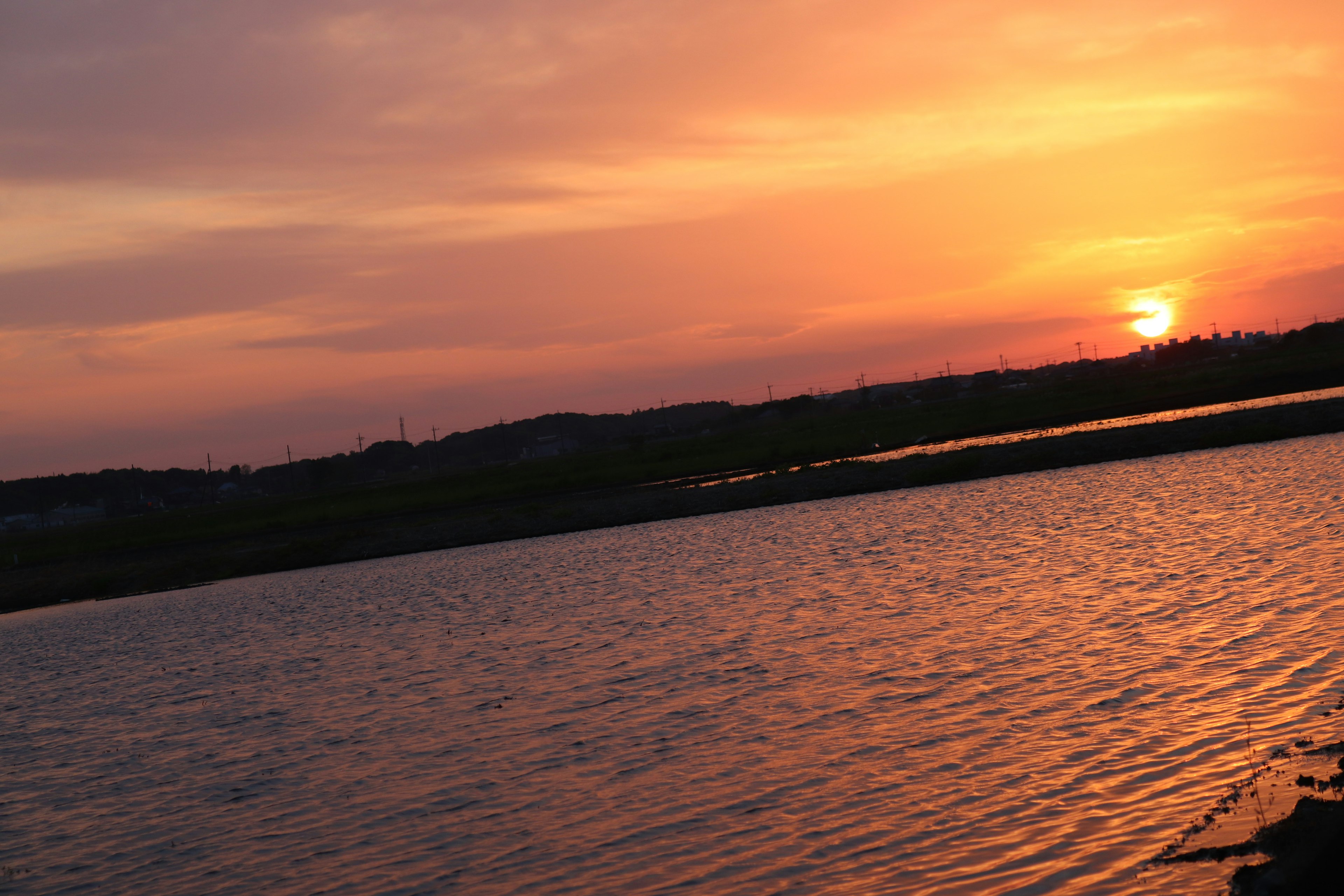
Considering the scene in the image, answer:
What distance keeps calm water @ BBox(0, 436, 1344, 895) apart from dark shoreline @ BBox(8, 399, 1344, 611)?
24435 mm

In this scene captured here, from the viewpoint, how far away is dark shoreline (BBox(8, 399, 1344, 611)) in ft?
174

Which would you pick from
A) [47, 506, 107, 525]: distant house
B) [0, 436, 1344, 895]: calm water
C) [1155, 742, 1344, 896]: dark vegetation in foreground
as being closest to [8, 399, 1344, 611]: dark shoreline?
[0, 436, 1344, 895]: calm water

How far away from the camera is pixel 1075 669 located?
47.8 feet

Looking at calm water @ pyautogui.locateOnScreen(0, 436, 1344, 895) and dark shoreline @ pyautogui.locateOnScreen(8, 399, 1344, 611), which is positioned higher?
dark shoreline @ pyautogui.locateOnScreen(8, 399, 1344, 611)

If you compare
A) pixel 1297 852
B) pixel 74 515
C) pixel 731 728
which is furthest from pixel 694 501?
pixel 74 515

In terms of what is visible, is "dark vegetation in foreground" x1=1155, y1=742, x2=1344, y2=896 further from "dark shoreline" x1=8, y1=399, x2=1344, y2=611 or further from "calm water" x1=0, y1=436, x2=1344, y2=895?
"dark shoreline" x1=8, y1=399, x2=1344, y2=611

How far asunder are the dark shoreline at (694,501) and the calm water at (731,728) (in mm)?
24435

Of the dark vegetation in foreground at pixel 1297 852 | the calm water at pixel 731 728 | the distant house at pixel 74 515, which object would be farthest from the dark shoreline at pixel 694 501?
the distant house at pixel 74 515

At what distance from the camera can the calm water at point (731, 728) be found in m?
9.67

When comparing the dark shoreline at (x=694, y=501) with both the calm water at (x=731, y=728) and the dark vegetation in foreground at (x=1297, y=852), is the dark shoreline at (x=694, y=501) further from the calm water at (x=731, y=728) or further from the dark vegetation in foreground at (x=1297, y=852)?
the dark vegetation in foreground at (x=1297, y=852)

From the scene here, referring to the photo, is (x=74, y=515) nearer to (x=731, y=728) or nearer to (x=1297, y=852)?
(x=731, y=728)

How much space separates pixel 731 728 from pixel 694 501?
43.8 metres

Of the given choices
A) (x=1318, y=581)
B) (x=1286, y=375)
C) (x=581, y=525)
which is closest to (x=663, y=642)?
(x=1318, y=581)

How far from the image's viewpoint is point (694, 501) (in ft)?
189
